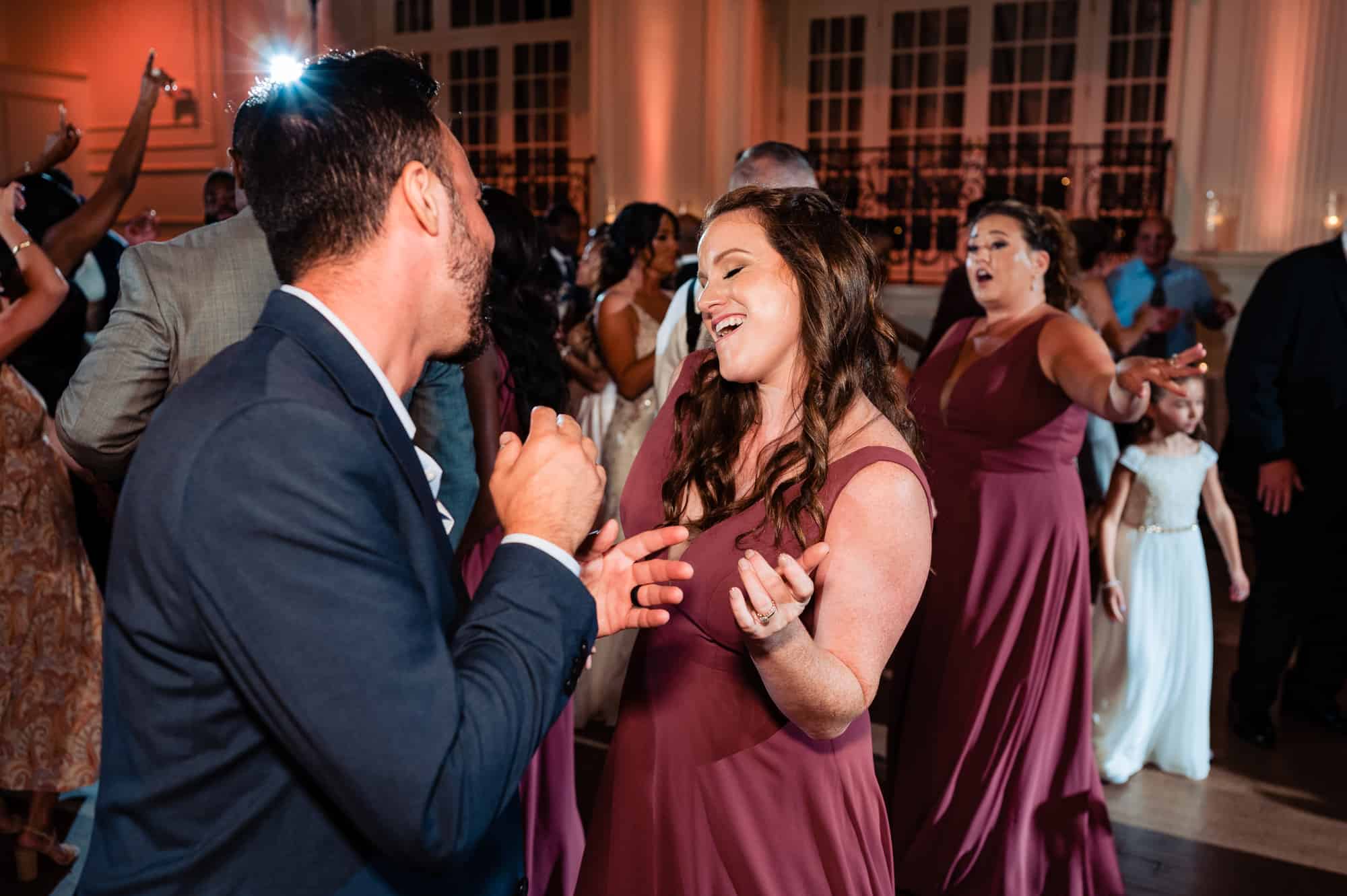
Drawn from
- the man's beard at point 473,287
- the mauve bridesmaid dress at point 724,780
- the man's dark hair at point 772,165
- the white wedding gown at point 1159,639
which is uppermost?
the man's dark hair at point 772,165

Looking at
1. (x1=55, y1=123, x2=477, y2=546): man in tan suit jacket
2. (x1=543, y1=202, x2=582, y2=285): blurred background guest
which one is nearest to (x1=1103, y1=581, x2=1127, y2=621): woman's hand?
(x1=55, y1=123, x2=477, y2=546): man in tan suit jacket

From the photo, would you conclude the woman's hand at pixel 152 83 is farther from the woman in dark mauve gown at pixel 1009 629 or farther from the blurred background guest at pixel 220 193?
the woman in dark mauve gown at pixel 1009 629

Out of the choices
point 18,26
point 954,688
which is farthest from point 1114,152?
point 18,26

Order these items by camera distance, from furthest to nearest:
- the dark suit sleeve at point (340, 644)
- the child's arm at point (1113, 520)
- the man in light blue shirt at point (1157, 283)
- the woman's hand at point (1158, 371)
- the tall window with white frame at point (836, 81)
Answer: the tall window with white frame at point (836, 81) < the man in light blue shirt at point (1157, 283) < the child's arm at point (1113, 520) < the woman's hand at point (1158, 371) < the dark suit sleeve at point (340, 644)

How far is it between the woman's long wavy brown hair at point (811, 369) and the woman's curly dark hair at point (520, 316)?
→ 3.03ft

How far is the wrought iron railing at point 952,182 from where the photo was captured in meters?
10.3

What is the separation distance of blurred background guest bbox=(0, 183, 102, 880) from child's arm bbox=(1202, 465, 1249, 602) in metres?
3.65

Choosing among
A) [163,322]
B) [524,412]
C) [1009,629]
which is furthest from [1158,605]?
[163,322]

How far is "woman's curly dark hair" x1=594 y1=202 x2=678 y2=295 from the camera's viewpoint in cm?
409

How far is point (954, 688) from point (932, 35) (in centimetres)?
989

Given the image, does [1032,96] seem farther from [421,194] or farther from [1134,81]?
[421,194]

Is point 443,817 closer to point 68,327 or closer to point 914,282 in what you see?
point 68,327

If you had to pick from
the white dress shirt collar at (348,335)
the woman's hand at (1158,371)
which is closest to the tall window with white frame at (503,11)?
the woman's hand at (1158,371)

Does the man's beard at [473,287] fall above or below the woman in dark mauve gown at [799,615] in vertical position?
above
